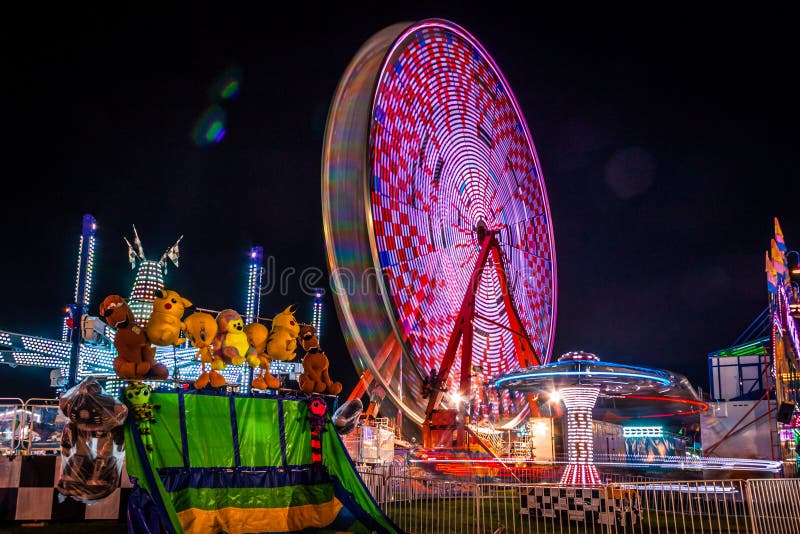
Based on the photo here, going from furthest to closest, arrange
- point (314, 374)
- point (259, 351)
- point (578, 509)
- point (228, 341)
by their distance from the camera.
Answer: point (578, 509) → point (314, 374) → point (259, 351) → point (228, 341)

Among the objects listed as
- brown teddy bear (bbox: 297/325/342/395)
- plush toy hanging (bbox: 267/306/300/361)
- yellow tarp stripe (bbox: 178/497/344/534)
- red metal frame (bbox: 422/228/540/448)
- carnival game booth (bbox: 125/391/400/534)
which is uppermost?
red metal frame (bbox: 422/228/540/448)

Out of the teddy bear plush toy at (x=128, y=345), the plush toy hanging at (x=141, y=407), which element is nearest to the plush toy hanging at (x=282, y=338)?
the teddy bear plush toy at (x=128, y=345)

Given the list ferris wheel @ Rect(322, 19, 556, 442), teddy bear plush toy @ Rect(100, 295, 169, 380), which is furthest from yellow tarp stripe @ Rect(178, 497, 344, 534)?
ferris wheel @ Rect(322, 19, 556, 442)

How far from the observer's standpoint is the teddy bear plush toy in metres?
6.06

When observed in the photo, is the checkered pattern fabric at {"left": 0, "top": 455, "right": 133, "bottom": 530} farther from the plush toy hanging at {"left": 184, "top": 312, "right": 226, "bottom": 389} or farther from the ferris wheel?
the ferris wheel

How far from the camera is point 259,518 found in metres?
6.75

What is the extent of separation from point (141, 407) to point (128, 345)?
0.56m

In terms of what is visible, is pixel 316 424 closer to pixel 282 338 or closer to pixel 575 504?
pixel 282 338

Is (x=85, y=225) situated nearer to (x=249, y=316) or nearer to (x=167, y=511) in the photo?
(x=249, y=316)

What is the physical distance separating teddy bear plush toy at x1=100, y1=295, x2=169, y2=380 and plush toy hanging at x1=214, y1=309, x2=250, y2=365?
2.78ft

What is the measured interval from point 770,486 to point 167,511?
20.2 feet

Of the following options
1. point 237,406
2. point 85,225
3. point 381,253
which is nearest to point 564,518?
point 237,406

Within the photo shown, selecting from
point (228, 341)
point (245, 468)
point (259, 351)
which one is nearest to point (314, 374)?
point (259, 351)

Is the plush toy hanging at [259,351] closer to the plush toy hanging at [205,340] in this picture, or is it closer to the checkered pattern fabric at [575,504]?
the plush toy hanging at [205,340]
